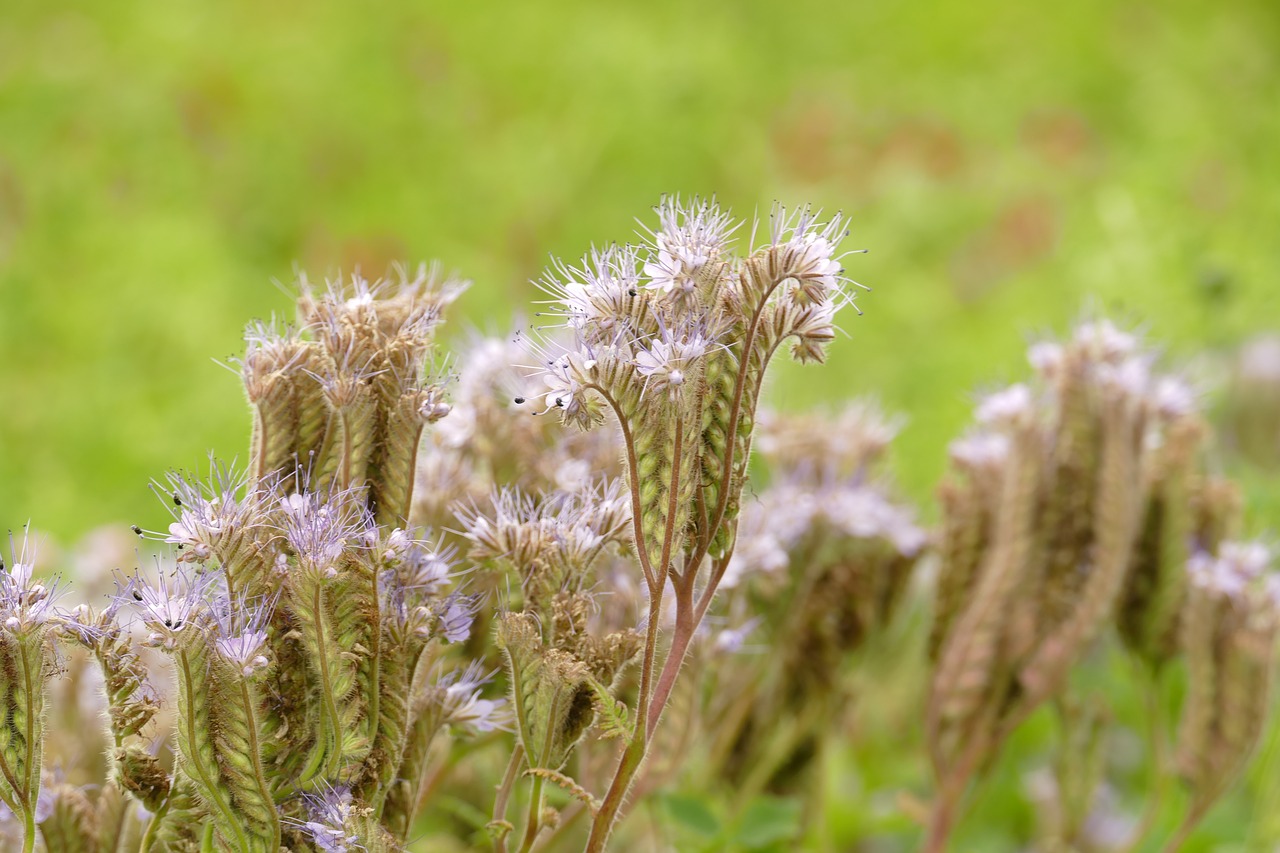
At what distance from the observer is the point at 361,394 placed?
680mm

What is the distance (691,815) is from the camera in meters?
0.96

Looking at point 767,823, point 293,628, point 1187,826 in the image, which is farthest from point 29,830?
point 1187,826

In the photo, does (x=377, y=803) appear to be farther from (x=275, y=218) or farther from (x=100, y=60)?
(x=100, y=60)

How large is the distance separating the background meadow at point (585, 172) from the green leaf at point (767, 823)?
23.9 inches

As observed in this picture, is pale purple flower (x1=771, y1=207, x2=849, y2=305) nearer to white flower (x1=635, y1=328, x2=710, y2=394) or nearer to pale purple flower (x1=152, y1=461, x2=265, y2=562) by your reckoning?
white flower (x1=635, y1=328, x2=710, y2=394)

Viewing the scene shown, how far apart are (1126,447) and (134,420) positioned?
1.97 meters

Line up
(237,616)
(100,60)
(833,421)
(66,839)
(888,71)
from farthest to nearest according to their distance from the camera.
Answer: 1. (888,71)
2. (100,60)
3. (833,421)
4. (66,839)
5. (237,616)

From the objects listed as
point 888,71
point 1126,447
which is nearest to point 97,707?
point 1126,447

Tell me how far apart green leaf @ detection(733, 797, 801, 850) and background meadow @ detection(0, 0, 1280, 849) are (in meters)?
0.61

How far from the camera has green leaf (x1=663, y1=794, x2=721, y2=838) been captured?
3.13ft

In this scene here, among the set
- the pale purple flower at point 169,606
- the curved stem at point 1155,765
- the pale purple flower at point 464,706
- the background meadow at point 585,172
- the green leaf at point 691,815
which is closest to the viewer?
the pale purple flower at point 169,606

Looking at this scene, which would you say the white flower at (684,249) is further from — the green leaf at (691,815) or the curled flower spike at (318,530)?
the green leaf at (691,815)

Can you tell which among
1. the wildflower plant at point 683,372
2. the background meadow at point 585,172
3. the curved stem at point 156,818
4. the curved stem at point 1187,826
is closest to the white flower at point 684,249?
the wildflower plant at point 683,372

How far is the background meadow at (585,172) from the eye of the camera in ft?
7.70
